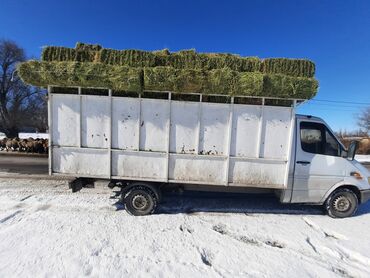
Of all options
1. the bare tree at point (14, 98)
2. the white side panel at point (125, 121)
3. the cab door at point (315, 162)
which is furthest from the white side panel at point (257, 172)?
the bare tree at point (14, 98)

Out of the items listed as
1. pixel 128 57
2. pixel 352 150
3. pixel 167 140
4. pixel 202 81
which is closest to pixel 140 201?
pixel 167 140

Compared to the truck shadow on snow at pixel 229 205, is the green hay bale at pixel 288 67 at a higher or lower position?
higher

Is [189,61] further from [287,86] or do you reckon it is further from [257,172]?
[257,172]

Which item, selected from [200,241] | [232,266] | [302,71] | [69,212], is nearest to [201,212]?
[200,241]

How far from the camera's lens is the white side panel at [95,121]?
4.87 metres

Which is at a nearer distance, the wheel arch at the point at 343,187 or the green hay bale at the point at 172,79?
the green hay bale at the point at 172,79

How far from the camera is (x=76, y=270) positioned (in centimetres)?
309

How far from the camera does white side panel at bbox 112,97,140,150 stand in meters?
4.86

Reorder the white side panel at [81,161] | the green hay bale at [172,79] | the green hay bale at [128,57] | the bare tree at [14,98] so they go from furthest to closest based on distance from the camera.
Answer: the bare tree at [14,98]
the green hay bale at [128,57]
the white side panel at [81,161]
the green hay bale at [172,79]

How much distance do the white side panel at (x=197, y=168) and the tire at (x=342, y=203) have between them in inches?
101

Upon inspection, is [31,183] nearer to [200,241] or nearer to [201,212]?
[201,212]

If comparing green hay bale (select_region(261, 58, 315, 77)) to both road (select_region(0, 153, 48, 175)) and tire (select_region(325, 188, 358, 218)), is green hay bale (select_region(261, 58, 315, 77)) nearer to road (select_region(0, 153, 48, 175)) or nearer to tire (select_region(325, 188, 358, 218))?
tire (select_region(325, 188, 358, 218))

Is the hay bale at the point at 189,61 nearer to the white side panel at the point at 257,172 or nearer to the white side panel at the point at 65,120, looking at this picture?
the white side panel at the point at 65,120

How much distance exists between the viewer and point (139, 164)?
195 inches
